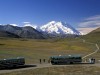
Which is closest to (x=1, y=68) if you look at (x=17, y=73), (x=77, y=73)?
(x=17, y=73)

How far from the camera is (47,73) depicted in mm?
81312

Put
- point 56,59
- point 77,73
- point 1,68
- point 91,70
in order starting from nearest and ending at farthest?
point 77,73 → point 91,70 → point 1,68 → point 56,59

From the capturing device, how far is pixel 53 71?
85438 mm

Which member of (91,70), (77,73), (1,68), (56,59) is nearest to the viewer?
(77,73)

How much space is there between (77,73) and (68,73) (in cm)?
276

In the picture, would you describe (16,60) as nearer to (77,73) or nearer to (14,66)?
(14,66)

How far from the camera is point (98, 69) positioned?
88250 mm

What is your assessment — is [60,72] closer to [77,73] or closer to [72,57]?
[77,73]

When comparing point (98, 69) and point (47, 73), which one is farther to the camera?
point (98, 69)

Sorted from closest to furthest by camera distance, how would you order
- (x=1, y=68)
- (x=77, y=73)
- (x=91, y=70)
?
1. (x=77, y=73)
2. (x=91, y=70)
3. (x=1, y=68)

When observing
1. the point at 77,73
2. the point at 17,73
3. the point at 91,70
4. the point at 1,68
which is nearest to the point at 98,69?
the point at 91,70

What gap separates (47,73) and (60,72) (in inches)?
180

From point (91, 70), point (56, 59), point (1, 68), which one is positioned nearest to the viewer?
point (91, 70)

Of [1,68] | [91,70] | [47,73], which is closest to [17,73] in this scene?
[47,73]
